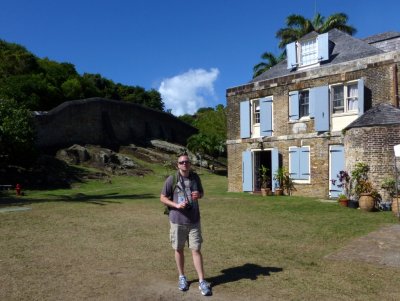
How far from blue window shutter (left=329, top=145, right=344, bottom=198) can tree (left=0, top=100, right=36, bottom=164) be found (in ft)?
48.5

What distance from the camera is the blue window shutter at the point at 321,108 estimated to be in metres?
15.5

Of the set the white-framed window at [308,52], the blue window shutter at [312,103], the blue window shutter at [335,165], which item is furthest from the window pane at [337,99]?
the white-framed window at [308,52]

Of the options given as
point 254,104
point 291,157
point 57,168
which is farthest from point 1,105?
point 291,157

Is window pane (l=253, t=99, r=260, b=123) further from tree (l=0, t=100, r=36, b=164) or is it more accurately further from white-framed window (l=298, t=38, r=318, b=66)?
tree (l=0, t=100, r=36, b=164)

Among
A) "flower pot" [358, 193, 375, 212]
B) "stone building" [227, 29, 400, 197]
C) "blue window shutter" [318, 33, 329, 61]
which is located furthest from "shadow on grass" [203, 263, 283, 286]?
"blue window shutter" [318, 33, 329, 61]

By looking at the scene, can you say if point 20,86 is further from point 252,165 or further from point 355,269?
point 355,269

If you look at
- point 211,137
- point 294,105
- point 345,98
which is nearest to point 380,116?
point 345,98

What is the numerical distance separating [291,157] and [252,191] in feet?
8.47

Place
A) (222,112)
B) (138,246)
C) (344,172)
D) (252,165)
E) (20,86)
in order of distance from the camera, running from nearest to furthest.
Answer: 1. (138,246)
2. (344,172)
3. (252,165)
4. (20,86)
5. (222,112)

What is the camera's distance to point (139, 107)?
3791 cm

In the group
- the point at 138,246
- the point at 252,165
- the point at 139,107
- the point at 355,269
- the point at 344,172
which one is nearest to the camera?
the point at 355,269

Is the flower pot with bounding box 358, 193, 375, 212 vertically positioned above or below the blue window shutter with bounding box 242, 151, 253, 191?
below

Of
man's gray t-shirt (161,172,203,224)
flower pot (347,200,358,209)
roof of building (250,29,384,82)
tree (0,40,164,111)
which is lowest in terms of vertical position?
flower pot (347,200,358,209)

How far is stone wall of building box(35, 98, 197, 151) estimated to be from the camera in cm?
2778
